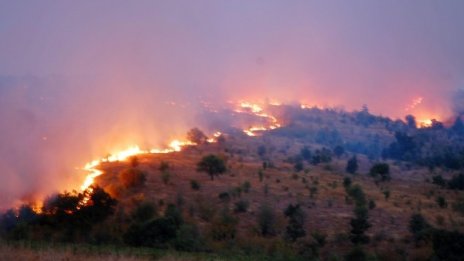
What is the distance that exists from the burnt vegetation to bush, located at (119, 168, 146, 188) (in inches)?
3.2

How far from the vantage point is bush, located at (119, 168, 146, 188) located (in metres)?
39.6

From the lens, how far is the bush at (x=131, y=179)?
3961cm

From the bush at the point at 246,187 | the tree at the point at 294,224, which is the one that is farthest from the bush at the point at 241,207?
the bush at the point at 246,187

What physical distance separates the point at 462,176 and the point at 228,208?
26384mm

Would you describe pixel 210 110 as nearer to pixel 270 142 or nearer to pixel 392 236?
pixel 270 142

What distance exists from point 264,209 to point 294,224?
247 cm

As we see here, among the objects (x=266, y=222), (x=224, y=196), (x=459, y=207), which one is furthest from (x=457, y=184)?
(x=266, y=222)

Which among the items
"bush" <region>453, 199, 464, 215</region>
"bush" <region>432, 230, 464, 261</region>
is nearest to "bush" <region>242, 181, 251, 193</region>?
"bush" <region>453, 199, 464, 215</region>

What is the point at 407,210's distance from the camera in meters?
35.9

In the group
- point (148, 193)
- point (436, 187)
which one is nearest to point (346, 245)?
point (148, 193)

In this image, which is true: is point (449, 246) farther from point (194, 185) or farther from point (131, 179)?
point (131, 179)

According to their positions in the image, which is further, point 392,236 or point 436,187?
point 436,187

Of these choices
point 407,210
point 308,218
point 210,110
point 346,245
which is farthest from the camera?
point 210,110

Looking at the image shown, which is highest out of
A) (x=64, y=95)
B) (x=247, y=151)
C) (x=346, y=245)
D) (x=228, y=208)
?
(x=64, y=95)
